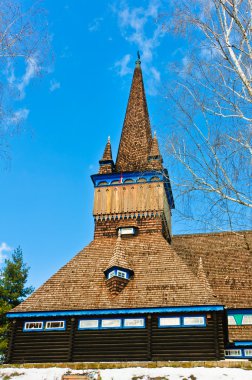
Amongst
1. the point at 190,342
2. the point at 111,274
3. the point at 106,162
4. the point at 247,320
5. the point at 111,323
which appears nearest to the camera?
the point at 190,342

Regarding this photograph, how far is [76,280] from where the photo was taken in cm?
2289

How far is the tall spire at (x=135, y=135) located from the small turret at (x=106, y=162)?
591 mm

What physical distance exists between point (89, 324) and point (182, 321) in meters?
4.28

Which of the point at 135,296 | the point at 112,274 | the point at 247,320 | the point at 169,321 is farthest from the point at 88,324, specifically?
the point at 247,320

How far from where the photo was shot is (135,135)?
3134 cm

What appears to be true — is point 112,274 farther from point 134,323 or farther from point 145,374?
point 145,374

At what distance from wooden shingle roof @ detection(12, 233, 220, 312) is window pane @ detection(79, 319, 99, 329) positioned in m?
0.63

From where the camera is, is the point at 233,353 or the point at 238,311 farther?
the point at 238,311

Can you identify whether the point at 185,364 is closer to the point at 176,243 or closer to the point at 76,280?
the point at 76,280

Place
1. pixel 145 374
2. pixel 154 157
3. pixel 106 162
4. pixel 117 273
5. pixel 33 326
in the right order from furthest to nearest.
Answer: pixel 106 162, pixel 154 157, pixel 117 273, pixel 33 326, pixel 145 374

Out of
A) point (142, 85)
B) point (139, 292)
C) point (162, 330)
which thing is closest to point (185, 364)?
point (162, 330)

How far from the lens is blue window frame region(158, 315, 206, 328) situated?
19516mm

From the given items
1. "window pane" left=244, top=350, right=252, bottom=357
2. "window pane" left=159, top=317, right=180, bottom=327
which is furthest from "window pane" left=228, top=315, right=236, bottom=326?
"window pane" left=159, top=317, right=180, bottom=327

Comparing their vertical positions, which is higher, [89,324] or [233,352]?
[89,324]
